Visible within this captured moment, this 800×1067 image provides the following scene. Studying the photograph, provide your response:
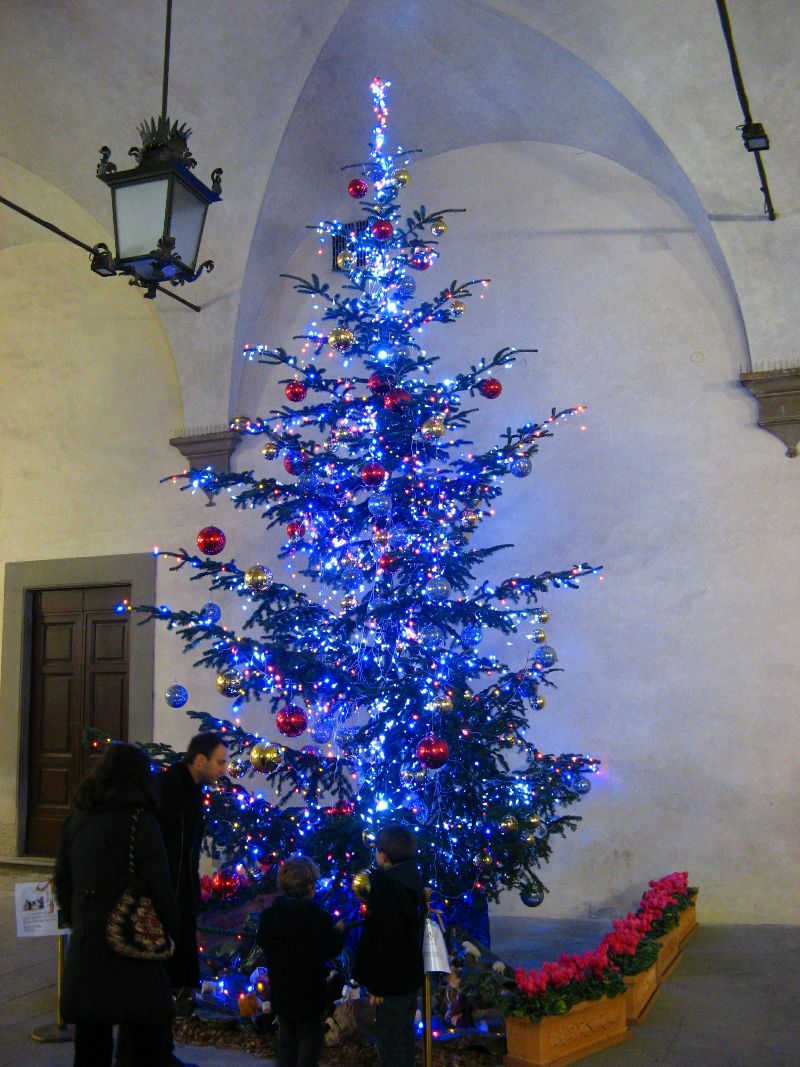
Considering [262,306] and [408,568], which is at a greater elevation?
[262,306]

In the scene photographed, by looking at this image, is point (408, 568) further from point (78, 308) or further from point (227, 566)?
point (78, 308)

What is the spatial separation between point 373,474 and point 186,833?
6.25 ft

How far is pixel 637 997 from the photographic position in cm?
430

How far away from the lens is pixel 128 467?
837 centimetres

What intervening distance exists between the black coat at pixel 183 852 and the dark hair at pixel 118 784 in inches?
18.3

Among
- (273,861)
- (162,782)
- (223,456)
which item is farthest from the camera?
(223,456)

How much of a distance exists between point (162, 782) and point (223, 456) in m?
4.69

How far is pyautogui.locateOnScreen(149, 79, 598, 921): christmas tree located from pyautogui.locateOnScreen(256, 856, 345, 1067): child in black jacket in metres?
0.88

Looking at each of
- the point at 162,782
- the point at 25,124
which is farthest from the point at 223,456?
the point at 162,782

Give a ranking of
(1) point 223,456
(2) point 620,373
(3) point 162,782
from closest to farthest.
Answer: (3) point 162,782 < (2) point 620,373 < (1) point 223,456

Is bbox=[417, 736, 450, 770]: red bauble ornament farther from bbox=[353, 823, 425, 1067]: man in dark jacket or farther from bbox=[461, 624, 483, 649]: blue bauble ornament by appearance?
bbox=[461, 624, 483, 649]: blue bauble ornament

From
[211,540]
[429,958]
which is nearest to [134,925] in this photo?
[429,958]

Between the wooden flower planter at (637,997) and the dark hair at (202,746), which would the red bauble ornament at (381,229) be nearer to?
the dark hair at (202,746)

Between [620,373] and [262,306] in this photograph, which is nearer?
[620,373]
